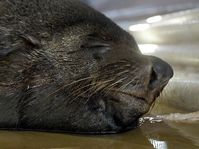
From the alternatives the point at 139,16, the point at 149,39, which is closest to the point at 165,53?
the point at 149,39

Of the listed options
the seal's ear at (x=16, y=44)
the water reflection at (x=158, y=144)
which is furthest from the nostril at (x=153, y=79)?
the seal's ear at (x=16, y=44)

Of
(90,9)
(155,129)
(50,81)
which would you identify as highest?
(90,9)

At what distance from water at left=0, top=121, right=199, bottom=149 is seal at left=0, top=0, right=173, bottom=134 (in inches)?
2.5

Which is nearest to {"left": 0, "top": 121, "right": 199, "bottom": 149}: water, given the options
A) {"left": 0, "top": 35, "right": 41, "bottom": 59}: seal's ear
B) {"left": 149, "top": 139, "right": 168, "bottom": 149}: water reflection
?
{"left": 149, "top": 139, "right": 168, "bottom": 149}: water reflection

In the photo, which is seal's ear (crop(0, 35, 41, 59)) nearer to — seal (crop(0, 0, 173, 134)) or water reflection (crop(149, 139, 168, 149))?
seal (crop(0, 0, 173, 134))

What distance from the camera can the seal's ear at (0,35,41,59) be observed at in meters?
2.78

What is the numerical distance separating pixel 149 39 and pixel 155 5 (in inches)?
30.6

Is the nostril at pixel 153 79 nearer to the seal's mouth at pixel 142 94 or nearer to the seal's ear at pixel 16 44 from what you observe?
the seal's mouth at pixel 142 94

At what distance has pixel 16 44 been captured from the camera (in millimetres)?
2789

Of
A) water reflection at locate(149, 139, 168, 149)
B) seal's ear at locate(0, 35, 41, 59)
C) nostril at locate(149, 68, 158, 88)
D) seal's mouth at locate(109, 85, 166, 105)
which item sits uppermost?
seal's ear at locate(0, 35, 41, 59)

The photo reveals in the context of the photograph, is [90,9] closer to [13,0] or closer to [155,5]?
[13,0]

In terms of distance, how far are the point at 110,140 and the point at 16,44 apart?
49cm

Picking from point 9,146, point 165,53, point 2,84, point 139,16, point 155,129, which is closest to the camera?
point 9,146

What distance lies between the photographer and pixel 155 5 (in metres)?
4.74
